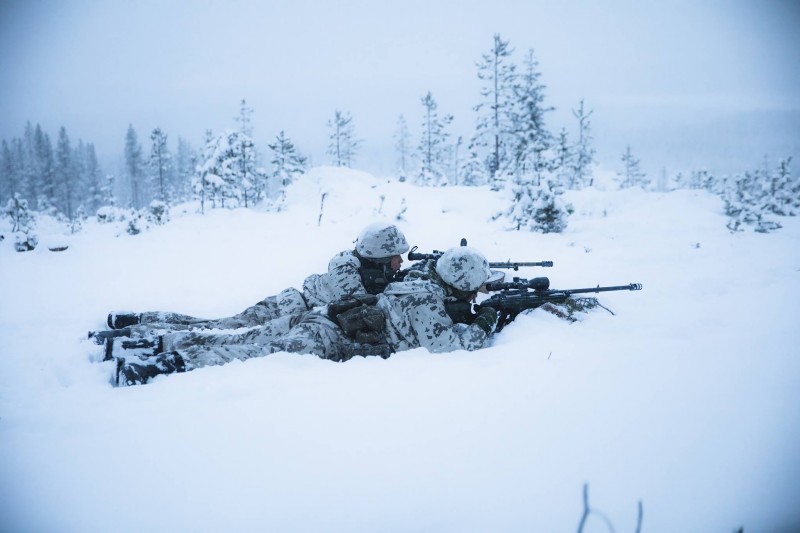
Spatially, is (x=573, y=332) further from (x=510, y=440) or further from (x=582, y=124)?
(x=582, y=124)

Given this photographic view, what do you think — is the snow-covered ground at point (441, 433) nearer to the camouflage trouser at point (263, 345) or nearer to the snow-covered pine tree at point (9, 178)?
the camouflage trouser at point (263, 345)

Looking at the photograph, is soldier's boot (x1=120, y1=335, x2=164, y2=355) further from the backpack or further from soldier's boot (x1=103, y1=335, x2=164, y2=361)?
the backpack

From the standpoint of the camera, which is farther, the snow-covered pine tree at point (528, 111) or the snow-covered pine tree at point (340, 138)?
the snow-covered pine tree at point (340, 138)

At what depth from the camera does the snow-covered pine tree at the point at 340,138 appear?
130 feet

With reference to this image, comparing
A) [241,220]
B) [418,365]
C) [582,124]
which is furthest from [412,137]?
[418,365]

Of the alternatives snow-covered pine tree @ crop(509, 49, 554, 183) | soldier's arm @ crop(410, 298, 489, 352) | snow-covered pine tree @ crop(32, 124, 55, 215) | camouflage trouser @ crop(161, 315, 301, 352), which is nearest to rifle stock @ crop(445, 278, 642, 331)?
soldier's arm @ crop(410, 298, 489, 352)

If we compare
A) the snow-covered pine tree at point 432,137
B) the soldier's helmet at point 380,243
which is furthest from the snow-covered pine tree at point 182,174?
the soldier's helmet at point 380,243

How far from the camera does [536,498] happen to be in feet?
6.15

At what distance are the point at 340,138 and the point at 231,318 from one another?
37602 millimetres

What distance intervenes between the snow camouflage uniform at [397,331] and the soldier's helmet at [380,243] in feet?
2.57

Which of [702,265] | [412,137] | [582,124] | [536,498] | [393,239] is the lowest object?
[536,498]

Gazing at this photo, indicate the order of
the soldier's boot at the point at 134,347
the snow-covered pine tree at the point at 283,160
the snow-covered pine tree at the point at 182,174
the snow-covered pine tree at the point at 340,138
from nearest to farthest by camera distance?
the soldier's boot at the point at 134,347 < the snow-covered pine tree at the point at 283,160 < the snow-covered pine tree at the point at 340,138 < the snow-covered pine tree at the point at 182,174

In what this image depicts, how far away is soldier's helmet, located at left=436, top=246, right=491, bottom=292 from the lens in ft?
14.9

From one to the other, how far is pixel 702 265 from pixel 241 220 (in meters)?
13.8
